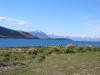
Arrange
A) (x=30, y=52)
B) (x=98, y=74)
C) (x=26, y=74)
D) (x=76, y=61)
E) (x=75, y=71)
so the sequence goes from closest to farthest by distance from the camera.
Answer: (x=98, y=74) < (x=75, y=71) < (x=26, y=74) < (x=76, y=61) < (x=30, y=52)

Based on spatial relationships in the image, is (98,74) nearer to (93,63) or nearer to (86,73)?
(86,73)

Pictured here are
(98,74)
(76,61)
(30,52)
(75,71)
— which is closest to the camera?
(98,74)

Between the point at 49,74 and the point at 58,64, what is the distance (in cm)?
422

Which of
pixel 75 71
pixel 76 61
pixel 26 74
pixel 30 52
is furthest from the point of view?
pixel 30 52

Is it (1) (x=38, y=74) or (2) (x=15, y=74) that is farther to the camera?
(2) (x=15, y=74)

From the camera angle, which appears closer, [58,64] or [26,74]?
[26,74]

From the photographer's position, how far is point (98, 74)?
65.9 feet

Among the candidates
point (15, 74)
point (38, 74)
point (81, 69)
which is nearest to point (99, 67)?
point (81, 69)

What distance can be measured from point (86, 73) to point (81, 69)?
1.43 meters

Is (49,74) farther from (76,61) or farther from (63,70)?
(76,61)

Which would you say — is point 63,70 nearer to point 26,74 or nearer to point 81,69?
point 81,69

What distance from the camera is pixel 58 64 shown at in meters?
26.0

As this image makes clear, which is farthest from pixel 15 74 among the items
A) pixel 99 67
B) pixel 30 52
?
pixel 30 52

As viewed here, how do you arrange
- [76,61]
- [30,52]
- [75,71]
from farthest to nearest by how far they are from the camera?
1. [30,52]
2. [76,61]
3. [75,71]
